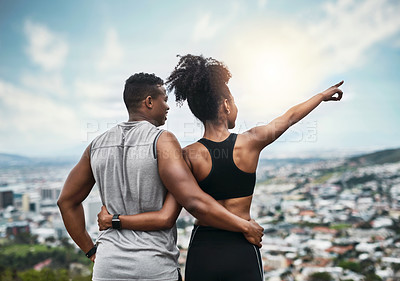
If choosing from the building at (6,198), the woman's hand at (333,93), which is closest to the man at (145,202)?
the woman's hand at (333,93)

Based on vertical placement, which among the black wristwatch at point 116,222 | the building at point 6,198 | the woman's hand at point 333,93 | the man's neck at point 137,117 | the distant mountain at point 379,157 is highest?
the woman's hand at point 333,93

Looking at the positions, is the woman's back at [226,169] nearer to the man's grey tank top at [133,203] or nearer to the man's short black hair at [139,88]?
the man's grey tank top at [133,203]

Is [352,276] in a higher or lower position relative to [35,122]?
lower

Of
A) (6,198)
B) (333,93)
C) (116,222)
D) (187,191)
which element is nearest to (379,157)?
(6,198)

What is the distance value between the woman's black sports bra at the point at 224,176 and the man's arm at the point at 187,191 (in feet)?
0.30

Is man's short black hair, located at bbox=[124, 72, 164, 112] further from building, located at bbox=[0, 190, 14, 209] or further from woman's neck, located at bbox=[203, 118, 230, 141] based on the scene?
building, located at bbox=[0, 190, 14, 209]

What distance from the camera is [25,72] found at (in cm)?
1736

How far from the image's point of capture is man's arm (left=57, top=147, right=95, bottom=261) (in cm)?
173

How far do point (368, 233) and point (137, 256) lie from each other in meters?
11.6

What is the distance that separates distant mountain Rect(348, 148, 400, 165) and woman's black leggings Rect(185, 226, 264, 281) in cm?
1489

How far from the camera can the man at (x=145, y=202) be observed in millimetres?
1491

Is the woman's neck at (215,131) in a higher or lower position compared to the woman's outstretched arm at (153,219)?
higher

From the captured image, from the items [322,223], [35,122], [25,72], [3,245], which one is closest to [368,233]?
[322,223]

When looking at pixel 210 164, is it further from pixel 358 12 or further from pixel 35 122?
pixel 358 12
